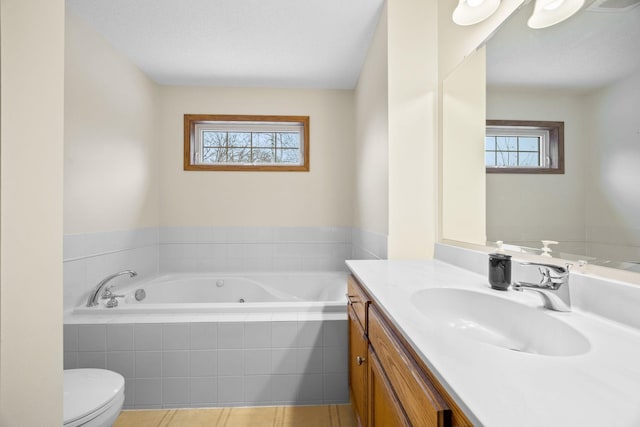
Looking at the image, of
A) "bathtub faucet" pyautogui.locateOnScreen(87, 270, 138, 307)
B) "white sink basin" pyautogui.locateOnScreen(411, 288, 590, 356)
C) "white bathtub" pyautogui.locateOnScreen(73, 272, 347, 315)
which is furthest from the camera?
"white bathtub" pyautogui.locateOnScreen(73, 272, 347, 315)

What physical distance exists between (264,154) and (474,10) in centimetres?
222

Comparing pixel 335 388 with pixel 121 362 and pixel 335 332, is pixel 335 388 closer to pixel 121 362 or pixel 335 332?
pixel 335 332

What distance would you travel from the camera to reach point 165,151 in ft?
10.0

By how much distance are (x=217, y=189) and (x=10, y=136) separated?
104 inches

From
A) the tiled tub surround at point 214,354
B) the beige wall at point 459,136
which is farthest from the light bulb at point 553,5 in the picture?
the tiled tub surround at point 214,354

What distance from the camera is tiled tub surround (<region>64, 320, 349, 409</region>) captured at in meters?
1.77

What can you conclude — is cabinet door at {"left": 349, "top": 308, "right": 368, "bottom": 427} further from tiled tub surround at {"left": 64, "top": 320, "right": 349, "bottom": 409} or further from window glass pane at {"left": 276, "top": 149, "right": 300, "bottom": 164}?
window glass pane at {"left": 276, "top": 149, "right": 300, "bottom": 164}

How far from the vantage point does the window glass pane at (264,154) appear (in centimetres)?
321

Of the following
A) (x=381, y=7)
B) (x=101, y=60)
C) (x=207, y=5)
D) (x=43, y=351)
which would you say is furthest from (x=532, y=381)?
(x=101, y=60)

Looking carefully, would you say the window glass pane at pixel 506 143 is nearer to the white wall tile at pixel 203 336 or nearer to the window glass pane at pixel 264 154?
the white wall tile at pixel 203 336

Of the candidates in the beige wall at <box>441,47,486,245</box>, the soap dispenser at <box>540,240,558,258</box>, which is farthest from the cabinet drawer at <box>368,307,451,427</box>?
the beige wall at <box>441,47,486,245</box>

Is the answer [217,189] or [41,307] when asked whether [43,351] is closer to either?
[41,307]

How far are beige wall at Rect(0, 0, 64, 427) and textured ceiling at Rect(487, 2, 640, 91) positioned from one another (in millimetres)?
1325

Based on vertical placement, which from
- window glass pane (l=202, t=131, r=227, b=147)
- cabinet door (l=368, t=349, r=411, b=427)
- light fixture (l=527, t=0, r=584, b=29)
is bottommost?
cabinet door (l=368, t=349, r=411, b=427)
